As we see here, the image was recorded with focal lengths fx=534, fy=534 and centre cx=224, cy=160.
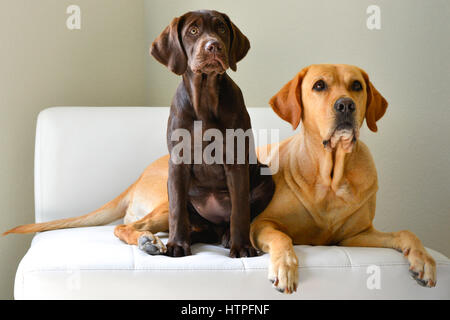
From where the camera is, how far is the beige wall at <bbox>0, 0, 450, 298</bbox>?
7.84 ft

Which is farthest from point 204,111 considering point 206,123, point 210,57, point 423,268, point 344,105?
point 423,268

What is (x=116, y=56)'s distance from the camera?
129 inches

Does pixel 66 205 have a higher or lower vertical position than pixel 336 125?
lower

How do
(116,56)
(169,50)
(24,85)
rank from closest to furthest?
(169,50)
(24,85)
(116,56)

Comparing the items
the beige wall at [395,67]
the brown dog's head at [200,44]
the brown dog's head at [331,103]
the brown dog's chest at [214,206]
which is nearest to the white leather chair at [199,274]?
the brown dog's chest at [214,206]

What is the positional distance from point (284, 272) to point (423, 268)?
447 millimetres

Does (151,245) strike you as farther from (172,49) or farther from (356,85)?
(356,85)

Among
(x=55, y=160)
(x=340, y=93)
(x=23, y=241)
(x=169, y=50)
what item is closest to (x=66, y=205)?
(x=55, y=160)

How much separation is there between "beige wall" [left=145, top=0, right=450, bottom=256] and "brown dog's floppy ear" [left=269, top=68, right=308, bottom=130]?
75cm

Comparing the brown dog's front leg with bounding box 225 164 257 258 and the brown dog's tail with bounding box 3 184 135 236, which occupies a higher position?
the brown dog's front leg with bounding box 225 164 257 258

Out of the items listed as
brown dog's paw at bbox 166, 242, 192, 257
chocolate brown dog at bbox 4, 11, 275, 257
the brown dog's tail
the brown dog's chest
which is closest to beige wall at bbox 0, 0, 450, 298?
the brown dog's tail

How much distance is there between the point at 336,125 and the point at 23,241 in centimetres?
179

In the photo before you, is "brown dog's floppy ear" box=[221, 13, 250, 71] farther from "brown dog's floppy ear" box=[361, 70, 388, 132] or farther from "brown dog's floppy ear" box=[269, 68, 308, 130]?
"brown dog's floppy ear" box=[361, 70, 388, 132]
